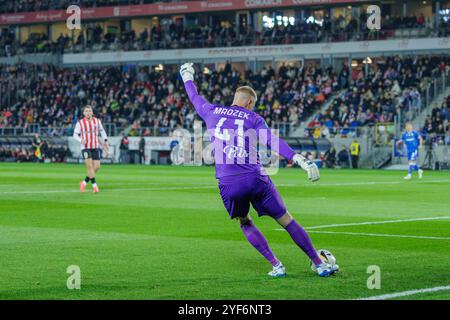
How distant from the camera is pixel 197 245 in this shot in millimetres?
14578

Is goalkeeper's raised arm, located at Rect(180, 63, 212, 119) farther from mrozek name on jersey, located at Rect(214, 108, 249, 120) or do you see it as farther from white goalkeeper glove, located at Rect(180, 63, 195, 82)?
mrozek name on jersey, located at Rect(214, 108, 249, 120)

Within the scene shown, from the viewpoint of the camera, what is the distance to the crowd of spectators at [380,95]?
2057 inches

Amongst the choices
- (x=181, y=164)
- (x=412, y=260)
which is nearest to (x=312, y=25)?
(x=181, y=164)

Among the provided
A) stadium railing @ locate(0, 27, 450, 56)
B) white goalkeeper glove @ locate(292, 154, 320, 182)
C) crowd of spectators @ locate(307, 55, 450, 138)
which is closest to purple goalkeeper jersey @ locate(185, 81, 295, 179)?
white goalkeeper glove @ locate(292, 154, 320, 182)

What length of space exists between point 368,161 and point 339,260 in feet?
127

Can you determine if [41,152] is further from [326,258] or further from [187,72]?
[326,258]

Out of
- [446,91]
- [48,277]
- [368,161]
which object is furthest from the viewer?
[446,91]

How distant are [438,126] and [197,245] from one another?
119ft

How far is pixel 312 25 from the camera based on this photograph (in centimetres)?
6550

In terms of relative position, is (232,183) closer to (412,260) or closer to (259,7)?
(412,260)

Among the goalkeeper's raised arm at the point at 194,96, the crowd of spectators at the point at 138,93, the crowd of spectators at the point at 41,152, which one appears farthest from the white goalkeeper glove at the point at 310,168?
the crowd of spectators at the point at 41,152

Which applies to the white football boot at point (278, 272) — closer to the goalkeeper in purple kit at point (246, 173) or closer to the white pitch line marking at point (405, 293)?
the goalkeeper in purple kit at point (246, 173)

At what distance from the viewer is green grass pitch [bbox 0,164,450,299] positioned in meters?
10.5

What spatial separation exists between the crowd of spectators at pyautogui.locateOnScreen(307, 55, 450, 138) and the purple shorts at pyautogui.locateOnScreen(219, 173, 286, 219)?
4074cm
